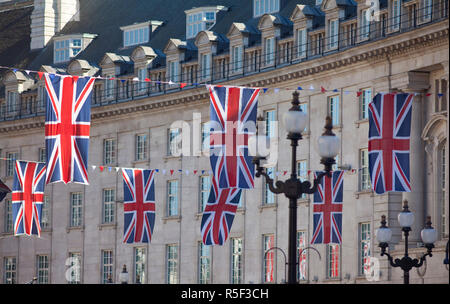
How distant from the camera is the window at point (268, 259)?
2869 inches

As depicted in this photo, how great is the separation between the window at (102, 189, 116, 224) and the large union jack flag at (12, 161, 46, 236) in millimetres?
15020

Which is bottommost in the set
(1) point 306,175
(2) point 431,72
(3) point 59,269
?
(3) point 59,269

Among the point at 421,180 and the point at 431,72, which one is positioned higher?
the point at 431,72

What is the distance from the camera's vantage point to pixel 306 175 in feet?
232

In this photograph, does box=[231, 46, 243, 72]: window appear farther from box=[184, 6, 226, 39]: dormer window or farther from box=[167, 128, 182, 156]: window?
box=[167, 128, 182, 156]: window

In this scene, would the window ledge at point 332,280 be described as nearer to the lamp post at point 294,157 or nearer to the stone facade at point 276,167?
the stone facade at point 276,167

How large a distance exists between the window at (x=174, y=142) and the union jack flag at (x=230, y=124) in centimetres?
2783

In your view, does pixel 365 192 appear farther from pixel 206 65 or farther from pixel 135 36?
pixel 135 36

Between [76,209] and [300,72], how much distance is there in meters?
22.1

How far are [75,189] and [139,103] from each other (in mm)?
8216

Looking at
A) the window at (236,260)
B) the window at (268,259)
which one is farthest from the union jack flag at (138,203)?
the window at (236,260)
